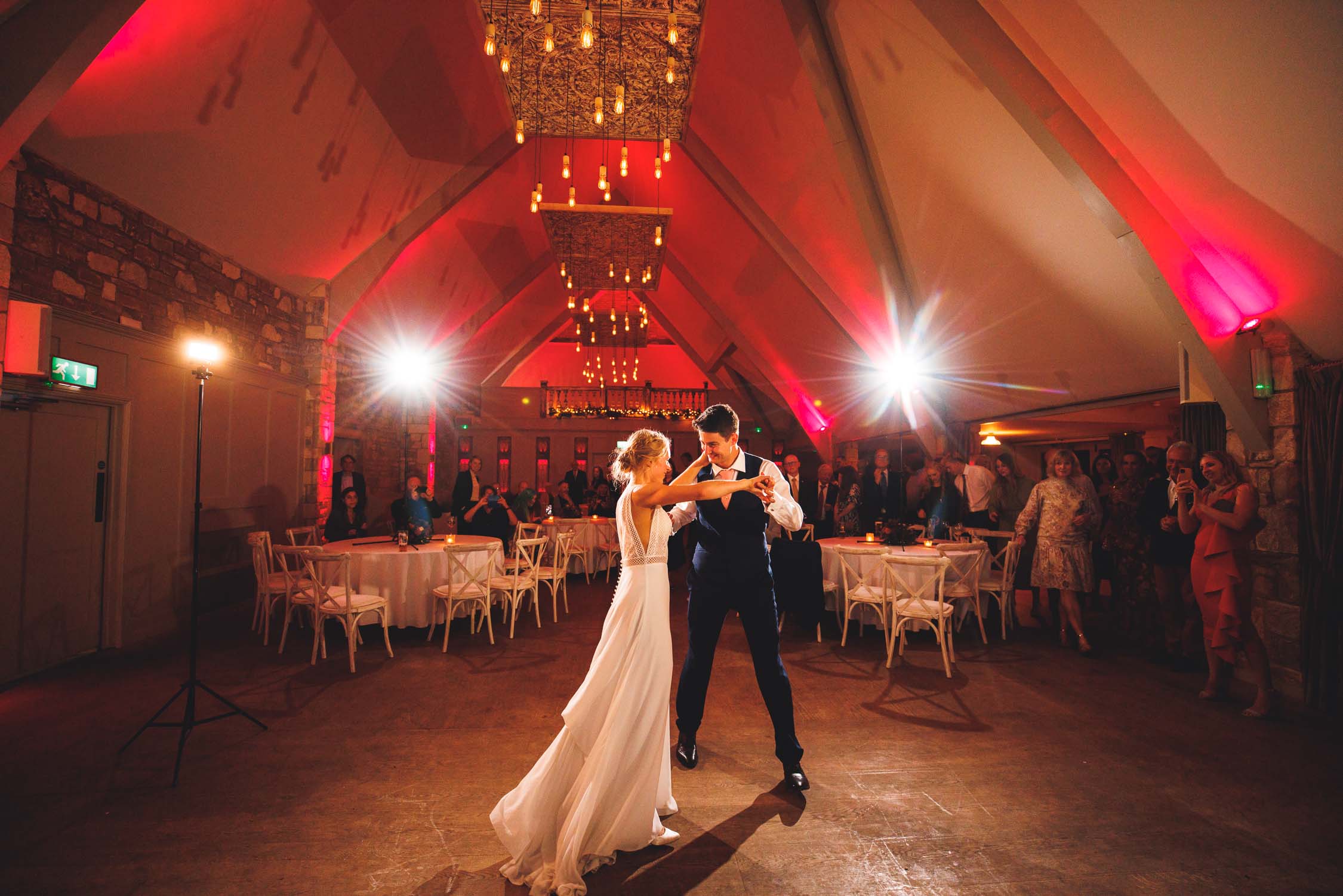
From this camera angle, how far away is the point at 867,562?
5.18 meters

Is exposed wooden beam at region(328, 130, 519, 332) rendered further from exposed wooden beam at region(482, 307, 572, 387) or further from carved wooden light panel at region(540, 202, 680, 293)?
exposed wooden beam at region(482, 307, 572, 387)

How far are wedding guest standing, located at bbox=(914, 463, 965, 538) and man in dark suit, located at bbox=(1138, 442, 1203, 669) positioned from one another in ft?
5.35

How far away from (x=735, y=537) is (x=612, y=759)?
0.98 meters

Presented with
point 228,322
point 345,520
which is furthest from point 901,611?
point 228,322

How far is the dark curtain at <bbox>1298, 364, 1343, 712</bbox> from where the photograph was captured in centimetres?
362

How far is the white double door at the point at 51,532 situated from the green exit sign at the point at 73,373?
200 mm

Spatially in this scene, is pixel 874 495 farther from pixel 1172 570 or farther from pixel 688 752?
pixel 688 752

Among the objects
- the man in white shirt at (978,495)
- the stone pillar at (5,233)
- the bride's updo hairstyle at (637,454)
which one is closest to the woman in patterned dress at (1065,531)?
the man in white shirt at (978,495)

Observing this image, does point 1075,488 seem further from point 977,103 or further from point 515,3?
point 515,3

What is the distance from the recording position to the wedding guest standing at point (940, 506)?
626cm

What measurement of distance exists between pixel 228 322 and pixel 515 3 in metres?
4.06

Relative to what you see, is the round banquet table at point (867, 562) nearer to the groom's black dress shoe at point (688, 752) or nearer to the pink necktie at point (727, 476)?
the groom's black dress shoe at point (688, 752)

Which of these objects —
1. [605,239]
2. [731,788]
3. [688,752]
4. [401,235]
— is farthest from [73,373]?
[605,239]

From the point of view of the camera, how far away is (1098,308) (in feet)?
16.7
